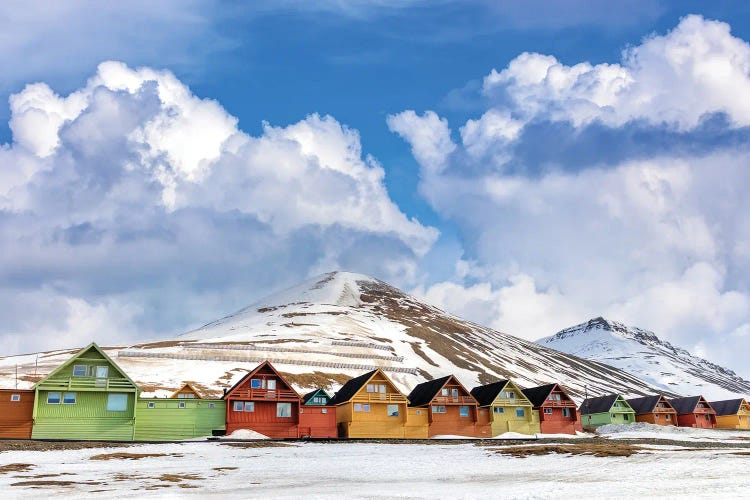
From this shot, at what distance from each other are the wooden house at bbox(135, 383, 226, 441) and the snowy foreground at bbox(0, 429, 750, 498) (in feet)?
68.5

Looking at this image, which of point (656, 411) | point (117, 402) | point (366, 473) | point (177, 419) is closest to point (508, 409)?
point (177, 419)

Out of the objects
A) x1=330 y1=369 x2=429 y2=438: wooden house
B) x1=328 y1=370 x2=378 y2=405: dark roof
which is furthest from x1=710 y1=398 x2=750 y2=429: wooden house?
x1=328 y1=370 x2=378 y2=405: dark roof

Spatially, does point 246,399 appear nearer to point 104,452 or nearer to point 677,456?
point 104,452

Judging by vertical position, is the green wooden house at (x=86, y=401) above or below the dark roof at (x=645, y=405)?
above

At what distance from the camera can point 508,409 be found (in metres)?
90.1

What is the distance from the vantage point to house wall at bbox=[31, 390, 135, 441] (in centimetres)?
6725

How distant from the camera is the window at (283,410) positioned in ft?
256

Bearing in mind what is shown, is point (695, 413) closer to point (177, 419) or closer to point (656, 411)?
point (656, 411)

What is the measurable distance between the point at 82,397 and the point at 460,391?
44.6 meters

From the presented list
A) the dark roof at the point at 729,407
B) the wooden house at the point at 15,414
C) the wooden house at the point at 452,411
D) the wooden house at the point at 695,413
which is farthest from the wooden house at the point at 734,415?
the wooden house at the point at 15,414

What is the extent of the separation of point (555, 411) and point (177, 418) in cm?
5130

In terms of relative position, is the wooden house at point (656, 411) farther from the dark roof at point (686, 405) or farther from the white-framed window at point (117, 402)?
the white-framed window at point (117, 402)

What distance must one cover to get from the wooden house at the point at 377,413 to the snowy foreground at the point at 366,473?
29.6m

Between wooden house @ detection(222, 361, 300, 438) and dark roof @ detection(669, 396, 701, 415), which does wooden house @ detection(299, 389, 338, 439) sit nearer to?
wooden house @ detection(222, 361, 300, 438)
